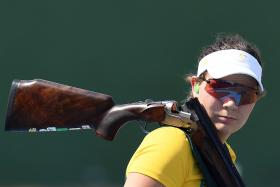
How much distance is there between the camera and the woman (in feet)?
7.54

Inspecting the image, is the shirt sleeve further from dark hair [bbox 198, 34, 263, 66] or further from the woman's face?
dark hair [bbox 198, 34, 263, 66]

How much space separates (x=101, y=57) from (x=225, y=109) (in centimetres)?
502

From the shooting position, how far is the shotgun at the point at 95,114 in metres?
2.53

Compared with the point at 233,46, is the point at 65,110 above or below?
below

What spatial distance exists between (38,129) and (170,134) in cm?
50

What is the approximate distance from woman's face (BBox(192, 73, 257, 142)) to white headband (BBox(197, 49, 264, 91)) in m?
0.03

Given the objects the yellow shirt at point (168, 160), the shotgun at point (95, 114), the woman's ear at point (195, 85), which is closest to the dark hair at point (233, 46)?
the woman's ear at point (195, 85)

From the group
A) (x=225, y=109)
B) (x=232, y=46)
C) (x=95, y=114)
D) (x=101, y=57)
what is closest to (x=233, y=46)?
(x=232, y=46)

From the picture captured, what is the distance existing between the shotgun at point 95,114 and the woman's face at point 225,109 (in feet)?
0.11

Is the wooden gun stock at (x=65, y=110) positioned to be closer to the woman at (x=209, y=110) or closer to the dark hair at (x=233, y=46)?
the woman at (x=209, y=110)

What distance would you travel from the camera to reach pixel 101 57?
7.52 metres

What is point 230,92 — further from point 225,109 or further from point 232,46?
point 232,46

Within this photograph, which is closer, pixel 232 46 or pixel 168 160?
pixel 168 160

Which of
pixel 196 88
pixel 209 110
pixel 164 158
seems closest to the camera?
pixel 164 158
